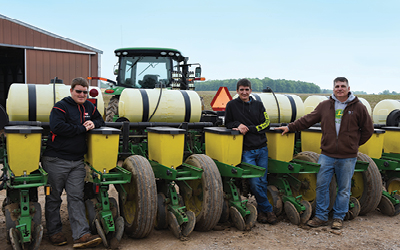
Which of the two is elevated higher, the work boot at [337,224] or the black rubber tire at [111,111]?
the black rubber tire at [111,111]

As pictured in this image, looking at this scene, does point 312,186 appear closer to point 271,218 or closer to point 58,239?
point 271,218

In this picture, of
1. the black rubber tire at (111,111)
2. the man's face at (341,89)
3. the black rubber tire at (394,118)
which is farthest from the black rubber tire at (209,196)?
the black rubber tire at (394,118)

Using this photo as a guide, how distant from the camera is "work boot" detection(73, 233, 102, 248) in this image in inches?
150

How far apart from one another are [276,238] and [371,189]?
1891 millimetres

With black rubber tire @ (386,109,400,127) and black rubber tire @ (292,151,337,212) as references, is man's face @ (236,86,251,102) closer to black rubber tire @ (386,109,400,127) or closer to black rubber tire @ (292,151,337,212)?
black rubber tire @ (292,151,337,212)

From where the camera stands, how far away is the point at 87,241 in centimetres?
382

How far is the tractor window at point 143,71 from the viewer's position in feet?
30.4

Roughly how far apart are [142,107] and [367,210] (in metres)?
3.76

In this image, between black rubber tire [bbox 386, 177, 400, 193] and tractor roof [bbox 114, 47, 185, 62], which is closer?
black rubber tire [bbox 386, 177, 400, 193]

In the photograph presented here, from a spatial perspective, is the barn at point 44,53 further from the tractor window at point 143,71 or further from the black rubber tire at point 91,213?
the black rubber tire at point 91,213

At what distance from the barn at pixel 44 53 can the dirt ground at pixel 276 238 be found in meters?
9.78

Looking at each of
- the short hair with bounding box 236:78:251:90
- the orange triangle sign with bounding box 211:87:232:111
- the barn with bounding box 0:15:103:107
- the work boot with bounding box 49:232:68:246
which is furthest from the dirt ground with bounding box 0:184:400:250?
the barn with bounding box 0:15:103:107

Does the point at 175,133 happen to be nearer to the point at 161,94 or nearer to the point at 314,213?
the point at 161,94

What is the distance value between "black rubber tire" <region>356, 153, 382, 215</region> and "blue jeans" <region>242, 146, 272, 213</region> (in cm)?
156
